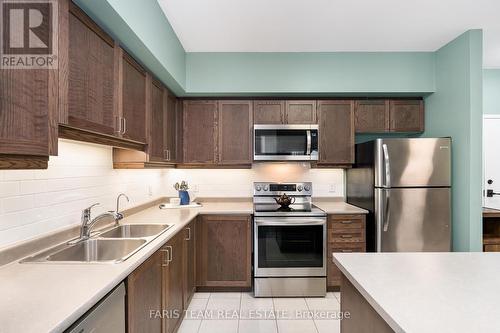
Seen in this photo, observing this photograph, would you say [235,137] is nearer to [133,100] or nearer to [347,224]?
[133,100]

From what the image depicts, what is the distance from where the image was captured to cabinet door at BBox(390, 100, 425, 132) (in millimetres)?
3277

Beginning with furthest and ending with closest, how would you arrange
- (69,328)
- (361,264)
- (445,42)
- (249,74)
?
(249,74) → (445,42) → (361,264) → (69,328)

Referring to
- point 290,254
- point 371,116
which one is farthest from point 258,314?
point 371,116

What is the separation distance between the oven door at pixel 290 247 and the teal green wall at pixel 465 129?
1297mm

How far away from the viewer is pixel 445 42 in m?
2.86

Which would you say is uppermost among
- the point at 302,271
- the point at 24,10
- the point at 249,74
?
the point at 249,74

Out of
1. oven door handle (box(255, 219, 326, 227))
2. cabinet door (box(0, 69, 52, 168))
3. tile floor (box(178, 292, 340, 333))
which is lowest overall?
tile floor (box(178, 292, 340, 333))

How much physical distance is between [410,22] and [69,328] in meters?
3.14

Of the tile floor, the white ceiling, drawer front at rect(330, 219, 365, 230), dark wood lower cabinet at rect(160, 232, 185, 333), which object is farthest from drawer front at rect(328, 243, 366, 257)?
the white ceiling

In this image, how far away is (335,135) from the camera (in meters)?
3.28

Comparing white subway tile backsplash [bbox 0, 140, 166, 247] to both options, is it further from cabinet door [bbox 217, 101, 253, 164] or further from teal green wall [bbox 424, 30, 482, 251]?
teal green wall [bbox 424, 30, 482, 251]

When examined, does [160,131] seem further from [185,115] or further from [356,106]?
[356,106]

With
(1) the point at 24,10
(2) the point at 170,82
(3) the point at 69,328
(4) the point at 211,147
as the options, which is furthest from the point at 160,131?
(3) the point at 69,328

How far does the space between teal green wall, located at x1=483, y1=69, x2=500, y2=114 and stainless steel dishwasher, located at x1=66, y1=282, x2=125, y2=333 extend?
14.6ft
